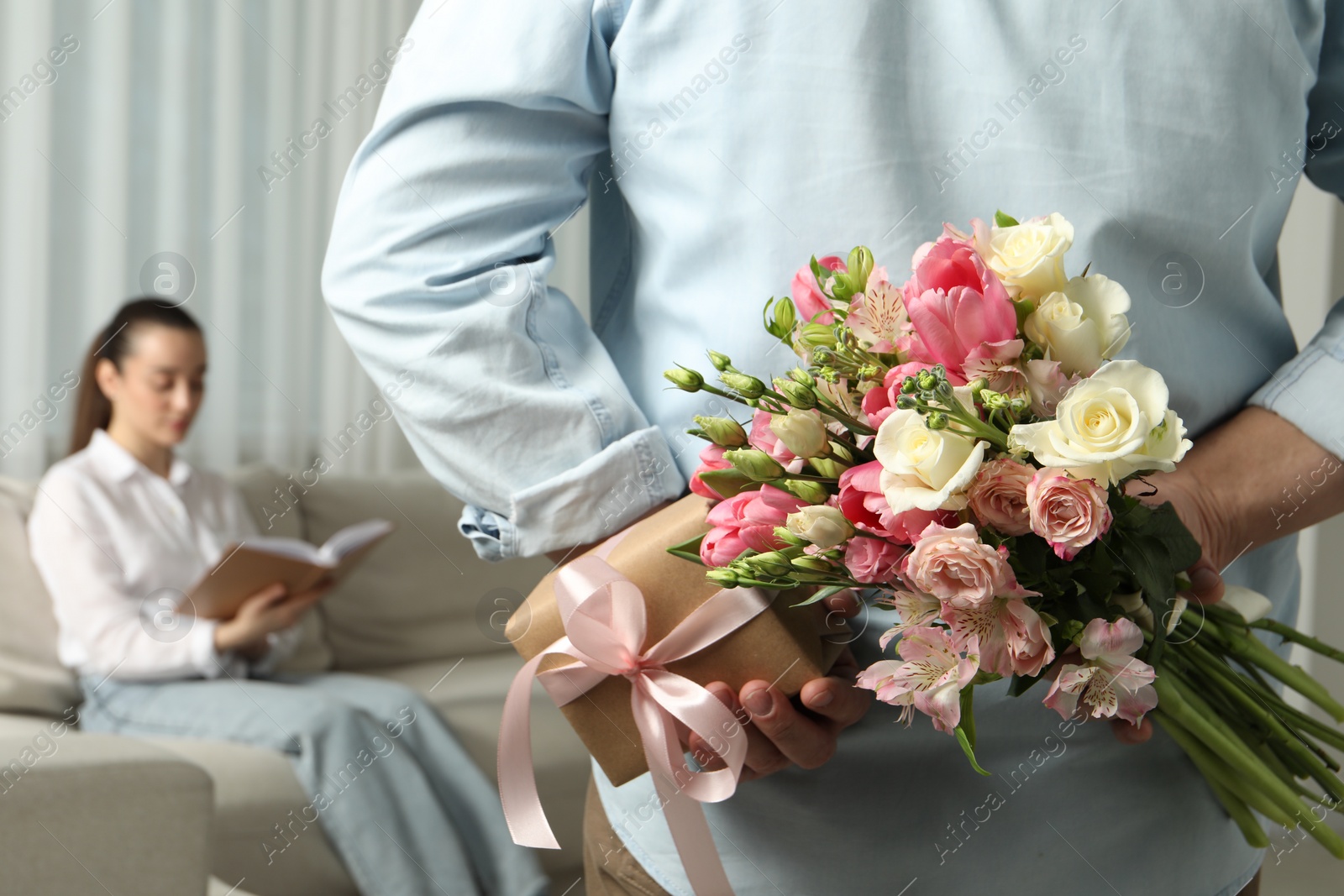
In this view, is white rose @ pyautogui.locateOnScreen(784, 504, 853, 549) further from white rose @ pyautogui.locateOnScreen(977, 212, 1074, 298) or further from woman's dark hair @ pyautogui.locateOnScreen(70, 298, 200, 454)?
woman's dark hair @ pyautogui.locateOnScreen(70, 298, 200, 454)

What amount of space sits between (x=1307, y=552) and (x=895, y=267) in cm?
208

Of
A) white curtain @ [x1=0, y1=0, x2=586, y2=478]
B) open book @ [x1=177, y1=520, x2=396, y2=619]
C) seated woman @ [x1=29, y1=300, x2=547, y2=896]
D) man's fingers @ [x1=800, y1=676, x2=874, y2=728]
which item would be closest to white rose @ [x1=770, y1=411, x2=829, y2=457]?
man's fingers @ [x1=800, y1=676, x2=874, y2=728]

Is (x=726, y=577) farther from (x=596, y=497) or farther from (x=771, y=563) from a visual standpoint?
(x=596, y=497)

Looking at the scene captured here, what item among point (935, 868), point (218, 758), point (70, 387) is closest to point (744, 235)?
point (935, 868)

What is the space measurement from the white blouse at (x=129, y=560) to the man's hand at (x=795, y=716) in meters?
1.69

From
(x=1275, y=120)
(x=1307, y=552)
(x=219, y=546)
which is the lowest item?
(x=1307, y=552)

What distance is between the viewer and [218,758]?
175 centimetres

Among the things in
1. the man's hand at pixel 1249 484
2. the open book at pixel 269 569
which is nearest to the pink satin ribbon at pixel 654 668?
the man's hand at pixel 1249 484

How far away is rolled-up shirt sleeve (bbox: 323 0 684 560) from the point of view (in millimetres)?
569

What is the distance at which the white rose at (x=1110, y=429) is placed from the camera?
14.6 inches

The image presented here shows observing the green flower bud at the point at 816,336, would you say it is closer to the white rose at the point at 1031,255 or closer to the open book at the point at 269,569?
the white rose at the point at 1031,255

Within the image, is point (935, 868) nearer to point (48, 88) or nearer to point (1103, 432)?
point (1103, 432)

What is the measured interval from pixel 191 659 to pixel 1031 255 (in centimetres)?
190

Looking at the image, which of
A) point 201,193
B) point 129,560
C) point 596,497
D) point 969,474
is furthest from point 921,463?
point 201,193
